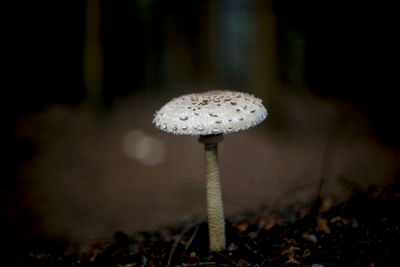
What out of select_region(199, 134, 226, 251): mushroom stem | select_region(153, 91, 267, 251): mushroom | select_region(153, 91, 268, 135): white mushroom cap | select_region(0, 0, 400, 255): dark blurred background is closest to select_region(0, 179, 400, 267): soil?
select_region(199, 134, 226, 251): mushroom stem

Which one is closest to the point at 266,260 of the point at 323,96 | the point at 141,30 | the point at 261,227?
the point at 261,227

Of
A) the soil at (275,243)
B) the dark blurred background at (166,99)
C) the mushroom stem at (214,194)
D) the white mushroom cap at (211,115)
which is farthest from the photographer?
the dark blurred background at (166,99)

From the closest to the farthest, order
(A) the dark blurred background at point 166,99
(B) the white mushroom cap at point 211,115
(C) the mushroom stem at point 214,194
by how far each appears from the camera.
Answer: (B) the white mushroom cap at point 211,115
(C) the mushroom stem at point 214,194
(A) the dark blurred background at point 166,99

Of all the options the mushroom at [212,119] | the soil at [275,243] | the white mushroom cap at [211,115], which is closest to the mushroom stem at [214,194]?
the mushroom at [212,119]

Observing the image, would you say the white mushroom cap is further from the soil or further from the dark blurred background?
the dark blurred background

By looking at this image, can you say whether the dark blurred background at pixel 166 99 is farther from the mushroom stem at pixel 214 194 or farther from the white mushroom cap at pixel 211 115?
the white mushroom cap at pixel 211 115

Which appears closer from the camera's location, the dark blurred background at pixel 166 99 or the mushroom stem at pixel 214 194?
the mushroom stem at pixel 214 194

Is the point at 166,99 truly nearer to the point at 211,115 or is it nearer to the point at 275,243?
the point at 275,243

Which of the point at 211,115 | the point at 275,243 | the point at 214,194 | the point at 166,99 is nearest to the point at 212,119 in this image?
the point at 211,115
